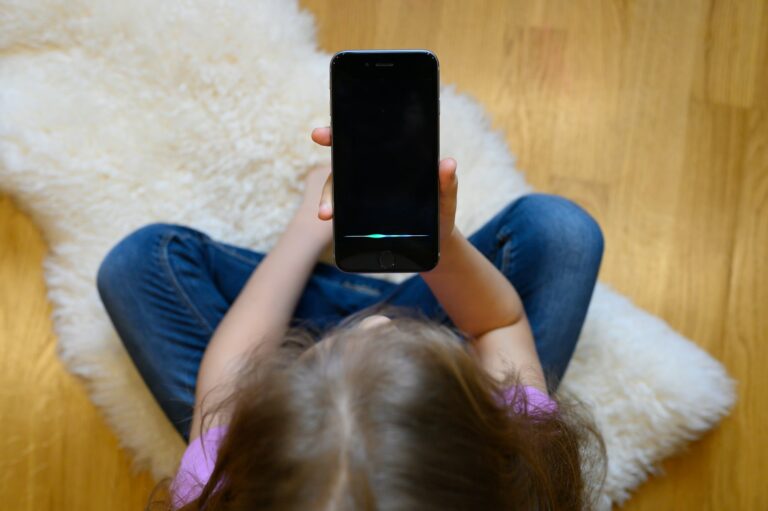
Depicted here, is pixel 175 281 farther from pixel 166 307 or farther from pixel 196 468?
pixel 196 468

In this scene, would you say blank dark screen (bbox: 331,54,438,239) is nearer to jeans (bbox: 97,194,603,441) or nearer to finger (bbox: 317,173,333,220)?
finger (bbox: 317,173,333,220)

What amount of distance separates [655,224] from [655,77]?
0.19 m

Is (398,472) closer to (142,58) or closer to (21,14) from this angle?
(142,58)

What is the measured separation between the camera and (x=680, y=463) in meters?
0.78

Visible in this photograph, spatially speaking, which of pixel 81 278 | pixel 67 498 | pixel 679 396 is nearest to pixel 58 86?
pixel 81 278

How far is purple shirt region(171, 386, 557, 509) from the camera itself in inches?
22.4

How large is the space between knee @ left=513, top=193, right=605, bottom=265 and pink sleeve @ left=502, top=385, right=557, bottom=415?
0.16 meters

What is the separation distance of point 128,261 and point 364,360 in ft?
1.19

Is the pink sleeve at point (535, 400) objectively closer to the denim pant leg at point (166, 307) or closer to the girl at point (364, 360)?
the girl at point (364, 360)

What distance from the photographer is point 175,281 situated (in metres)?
0.69

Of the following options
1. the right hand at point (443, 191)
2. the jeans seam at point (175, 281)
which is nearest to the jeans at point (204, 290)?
the jeans seam at point (175, 281)

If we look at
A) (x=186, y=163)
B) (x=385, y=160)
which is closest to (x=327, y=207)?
(x=385, y=160)

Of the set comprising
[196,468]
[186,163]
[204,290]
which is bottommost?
[196,468]

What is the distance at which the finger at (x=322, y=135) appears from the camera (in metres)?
0.54
